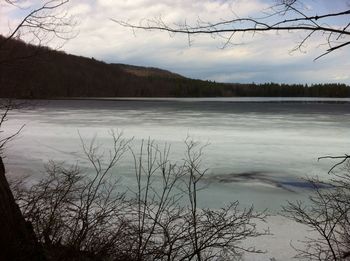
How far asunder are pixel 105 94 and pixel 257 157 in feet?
334

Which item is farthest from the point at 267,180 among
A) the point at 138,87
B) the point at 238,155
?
the point at 138,87

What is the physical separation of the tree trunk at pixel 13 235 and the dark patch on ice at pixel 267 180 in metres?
6.57

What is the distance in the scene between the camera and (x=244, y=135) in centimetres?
1798

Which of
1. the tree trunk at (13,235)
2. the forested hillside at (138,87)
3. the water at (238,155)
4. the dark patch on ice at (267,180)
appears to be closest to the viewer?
the tree trunk at (13,235)

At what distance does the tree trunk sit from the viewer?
3125 mm

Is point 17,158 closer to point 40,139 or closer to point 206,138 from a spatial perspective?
point 40,139

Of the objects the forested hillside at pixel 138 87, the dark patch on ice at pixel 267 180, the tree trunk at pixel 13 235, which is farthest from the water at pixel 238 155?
the forested hillside at pixel 138 87

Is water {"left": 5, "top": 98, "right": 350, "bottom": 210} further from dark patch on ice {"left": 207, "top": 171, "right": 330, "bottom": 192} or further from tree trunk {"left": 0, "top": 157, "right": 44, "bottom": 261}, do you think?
tree trunk {"left": 0, "top": 157, "right": 44, "bottom": 261}

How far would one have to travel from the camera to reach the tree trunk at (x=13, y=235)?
312cm

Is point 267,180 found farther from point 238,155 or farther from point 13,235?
point 13,235

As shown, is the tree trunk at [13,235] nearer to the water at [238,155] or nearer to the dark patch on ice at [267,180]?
the water at [238,155]

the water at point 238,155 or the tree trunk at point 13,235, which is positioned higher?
the tree trunk at point 13,235

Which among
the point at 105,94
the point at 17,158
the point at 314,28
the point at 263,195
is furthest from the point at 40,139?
the point at 105,94

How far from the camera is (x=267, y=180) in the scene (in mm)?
9977
